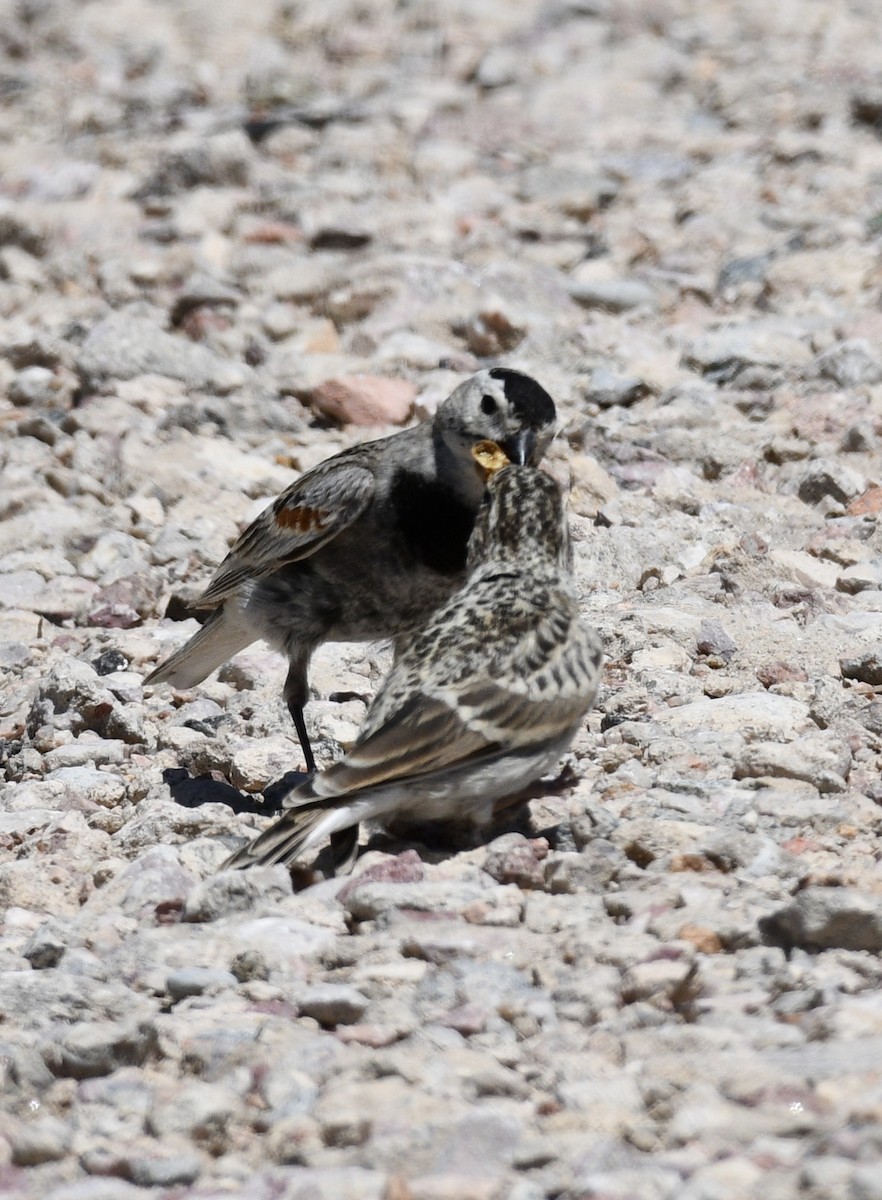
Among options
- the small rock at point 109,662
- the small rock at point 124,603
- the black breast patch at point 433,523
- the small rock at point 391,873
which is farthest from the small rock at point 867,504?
the small rock at point 391,873

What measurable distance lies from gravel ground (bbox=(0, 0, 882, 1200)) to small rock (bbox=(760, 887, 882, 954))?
0.01 metres

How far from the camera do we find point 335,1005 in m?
4.37

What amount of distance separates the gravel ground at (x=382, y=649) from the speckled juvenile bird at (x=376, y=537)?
34cm

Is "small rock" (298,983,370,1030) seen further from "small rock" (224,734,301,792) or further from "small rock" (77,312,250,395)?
"small rock" (77,312,250,395)

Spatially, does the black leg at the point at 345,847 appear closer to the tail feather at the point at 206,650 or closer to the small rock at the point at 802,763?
the small rock at the point at 802,763

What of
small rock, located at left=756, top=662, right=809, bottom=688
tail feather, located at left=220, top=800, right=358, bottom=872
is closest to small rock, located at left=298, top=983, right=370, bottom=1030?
tail feather, located at left=220, top=800, right=358, bottom=872

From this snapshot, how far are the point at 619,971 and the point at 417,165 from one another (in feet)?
→ 32.7

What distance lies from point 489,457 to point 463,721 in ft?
5.76

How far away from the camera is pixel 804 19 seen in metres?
16.0

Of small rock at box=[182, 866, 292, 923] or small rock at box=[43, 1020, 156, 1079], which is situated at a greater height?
small rock at box=[43, 1020, 156, 1079]

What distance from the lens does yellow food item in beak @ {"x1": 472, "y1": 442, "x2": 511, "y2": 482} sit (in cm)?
688

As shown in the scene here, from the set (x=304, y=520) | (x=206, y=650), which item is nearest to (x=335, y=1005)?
(x=304, y=520)

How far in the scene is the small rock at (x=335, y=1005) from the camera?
4.36 m

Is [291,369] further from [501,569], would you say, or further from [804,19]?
[804,19]
